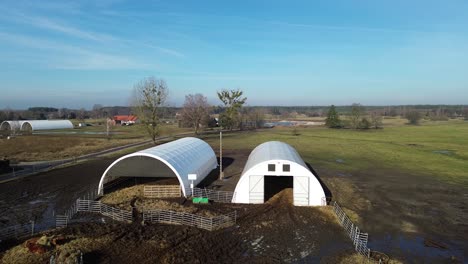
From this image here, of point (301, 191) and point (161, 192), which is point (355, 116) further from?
point (161, 192)

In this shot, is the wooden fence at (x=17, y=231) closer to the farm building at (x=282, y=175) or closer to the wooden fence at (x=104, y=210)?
the wooden fence at (x=104, y=210)

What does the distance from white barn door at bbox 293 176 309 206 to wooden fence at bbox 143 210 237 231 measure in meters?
6.43

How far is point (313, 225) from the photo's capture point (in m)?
24.7

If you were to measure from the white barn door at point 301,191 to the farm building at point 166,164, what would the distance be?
381 inches

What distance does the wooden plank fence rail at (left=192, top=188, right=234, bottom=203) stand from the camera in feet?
99.5

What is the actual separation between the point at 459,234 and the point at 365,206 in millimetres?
7506

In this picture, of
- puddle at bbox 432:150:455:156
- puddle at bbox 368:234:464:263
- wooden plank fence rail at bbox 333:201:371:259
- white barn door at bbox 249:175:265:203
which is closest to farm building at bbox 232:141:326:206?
white barn door at bbox 249:175:265:203

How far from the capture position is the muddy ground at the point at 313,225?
2002 centimetres

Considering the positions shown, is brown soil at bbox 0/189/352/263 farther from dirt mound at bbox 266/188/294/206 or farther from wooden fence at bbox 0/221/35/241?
dirt mound at bbox 266/188/294/206

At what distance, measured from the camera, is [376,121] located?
122 m

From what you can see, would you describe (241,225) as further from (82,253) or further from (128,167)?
(128,167)

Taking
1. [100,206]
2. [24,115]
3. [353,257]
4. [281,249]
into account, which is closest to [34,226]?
[100,206]

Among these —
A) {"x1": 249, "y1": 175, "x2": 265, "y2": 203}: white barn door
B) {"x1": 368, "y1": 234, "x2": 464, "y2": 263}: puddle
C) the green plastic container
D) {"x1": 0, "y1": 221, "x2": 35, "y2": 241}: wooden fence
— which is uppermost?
{"x1": 249, "y1": 175, "x2": 265, "y2": 203}: white barn door

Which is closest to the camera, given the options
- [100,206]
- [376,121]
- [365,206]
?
[100,206]
